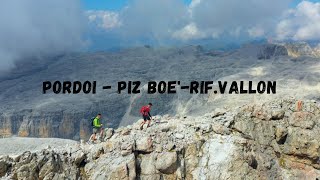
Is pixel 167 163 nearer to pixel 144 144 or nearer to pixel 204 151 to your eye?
pixel 144 144

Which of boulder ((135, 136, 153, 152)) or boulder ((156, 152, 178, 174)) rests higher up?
boulder ((135, 136, 153, 152))

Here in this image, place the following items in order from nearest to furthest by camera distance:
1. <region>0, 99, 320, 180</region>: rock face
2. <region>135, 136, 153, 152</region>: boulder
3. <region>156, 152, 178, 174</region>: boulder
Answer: <region>0, 99, 320, 180</region>: rock face < <region>156, 152, 178, 174</region>: boulder < <region>135, 136, 153, 152</region>: boulder

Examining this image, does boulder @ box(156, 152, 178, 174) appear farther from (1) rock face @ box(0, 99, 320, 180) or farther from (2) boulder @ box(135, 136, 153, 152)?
(2) boulder @ box(135, 136, 153, 152)

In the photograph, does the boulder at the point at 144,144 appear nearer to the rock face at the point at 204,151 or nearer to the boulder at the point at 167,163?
the rock face at the point at 204,151

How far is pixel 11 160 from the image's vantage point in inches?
1447

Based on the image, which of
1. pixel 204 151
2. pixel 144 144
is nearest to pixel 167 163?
pixel 144 144

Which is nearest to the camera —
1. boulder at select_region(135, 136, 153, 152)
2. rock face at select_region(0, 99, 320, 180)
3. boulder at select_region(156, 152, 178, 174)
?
rock face at select_region(0, 99, 320, 180)

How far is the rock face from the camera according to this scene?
38.5 meters

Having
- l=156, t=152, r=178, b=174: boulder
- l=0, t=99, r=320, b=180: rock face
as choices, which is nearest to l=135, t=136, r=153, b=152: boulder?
l=0, t=99, r=320, b=180: rock face

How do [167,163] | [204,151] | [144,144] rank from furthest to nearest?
[204,151] < [144,144] < [167,163]

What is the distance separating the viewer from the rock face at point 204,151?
38531mm

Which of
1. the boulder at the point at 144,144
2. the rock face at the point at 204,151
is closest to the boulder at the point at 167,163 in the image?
the rock face at the point at 204,151

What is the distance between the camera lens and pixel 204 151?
41.2 metres

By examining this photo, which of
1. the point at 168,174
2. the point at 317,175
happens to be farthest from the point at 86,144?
the point at 317,175
